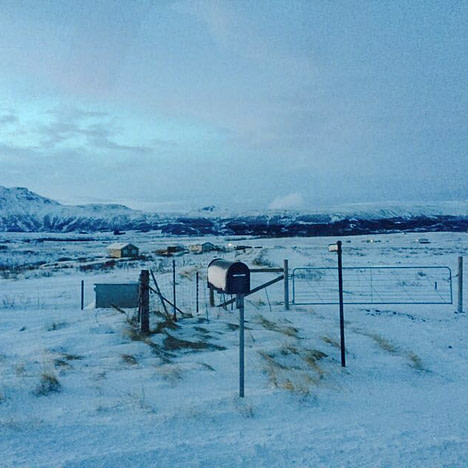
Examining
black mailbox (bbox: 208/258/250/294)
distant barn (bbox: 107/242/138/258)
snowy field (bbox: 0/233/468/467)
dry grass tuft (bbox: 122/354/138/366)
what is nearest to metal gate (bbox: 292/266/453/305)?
snowy field (bbox: 0/233/468/467)

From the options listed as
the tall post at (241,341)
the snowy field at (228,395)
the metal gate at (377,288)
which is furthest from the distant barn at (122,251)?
the tall post at (241,341)

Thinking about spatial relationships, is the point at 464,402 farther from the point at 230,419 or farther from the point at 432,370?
the point at 230,419

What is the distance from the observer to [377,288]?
18.7 m

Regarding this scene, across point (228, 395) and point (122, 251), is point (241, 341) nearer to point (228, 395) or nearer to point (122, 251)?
point (228, 395)

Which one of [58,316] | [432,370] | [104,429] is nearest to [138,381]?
[104,429]

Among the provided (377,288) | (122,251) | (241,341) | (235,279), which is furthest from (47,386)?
(122,251)

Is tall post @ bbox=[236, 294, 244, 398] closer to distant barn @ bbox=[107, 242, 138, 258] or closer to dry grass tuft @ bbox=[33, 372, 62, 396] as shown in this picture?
dry grass tuft @ bbox=[33, 372, 62, 396]

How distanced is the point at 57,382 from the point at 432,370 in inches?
233

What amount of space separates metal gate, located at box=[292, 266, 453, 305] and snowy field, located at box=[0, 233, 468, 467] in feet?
15.0

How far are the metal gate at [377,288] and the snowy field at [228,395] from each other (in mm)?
4572

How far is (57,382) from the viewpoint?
6051mm

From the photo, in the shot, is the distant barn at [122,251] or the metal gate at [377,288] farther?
the distant barn at [122,251]

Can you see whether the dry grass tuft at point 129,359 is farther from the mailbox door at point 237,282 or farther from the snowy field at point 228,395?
the mailbox door at point 237,282

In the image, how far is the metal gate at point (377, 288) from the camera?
15250 millimetres
